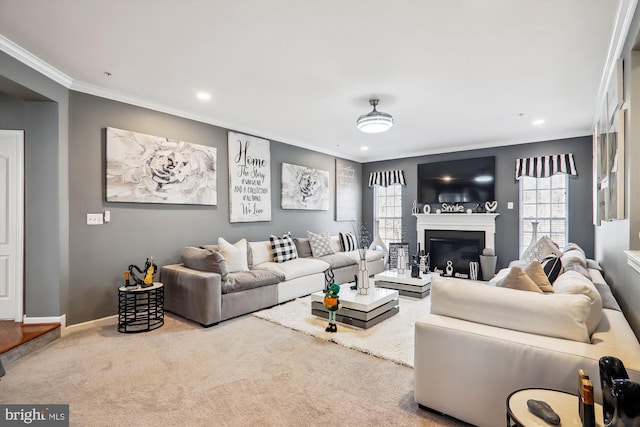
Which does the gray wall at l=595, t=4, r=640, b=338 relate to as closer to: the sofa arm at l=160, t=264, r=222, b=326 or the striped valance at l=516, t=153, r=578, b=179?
the sofa arm at l=160, t=264, r=222, b=326

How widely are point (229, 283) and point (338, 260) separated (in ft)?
7.73

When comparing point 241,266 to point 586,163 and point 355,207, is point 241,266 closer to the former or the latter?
point 355,207

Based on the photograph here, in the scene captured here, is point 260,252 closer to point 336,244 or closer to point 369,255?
point 336,244

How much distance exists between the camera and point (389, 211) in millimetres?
7758

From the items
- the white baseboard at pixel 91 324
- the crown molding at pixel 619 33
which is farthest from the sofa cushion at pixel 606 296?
the white baseboard at pixel 91 324

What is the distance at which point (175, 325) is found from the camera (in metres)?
3.62

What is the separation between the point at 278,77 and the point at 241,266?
2455 mm

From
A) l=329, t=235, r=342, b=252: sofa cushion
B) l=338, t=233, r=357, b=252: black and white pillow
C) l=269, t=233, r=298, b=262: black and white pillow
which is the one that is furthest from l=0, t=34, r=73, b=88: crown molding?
l=338, t=233, r=357, b=252: black and white pillow

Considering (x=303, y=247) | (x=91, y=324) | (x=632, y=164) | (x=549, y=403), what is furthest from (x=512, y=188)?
(x=91, y=324)

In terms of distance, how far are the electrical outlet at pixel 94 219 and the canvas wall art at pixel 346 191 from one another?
465 centimetres

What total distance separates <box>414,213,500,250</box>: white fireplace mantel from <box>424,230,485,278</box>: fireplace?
83mm

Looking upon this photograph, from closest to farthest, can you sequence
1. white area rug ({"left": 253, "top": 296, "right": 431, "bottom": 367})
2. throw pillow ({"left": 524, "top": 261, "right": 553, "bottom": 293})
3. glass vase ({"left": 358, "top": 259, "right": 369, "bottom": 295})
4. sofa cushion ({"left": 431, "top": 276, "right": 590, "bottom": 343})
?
sofa cushion ({"left": 431, "top": 276, "right": 590, "bottom": 343})
throw pillow ({"left": 524, "top": 261, "right": 553, "bottom": 293})
white area rug ({"left": 253, "top": 296, "right": 431, "bottom": 367})
glass vase ({"left": 358, "top": 259, "right": 369, "bottom": 295})

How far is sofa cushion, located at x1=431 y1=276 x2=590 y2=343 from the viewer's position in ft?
5.42

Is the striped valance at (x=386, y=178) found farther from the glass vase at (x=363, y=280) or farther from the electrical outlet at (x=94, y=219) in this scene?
the electrical outlet at (x=94, y=219)
